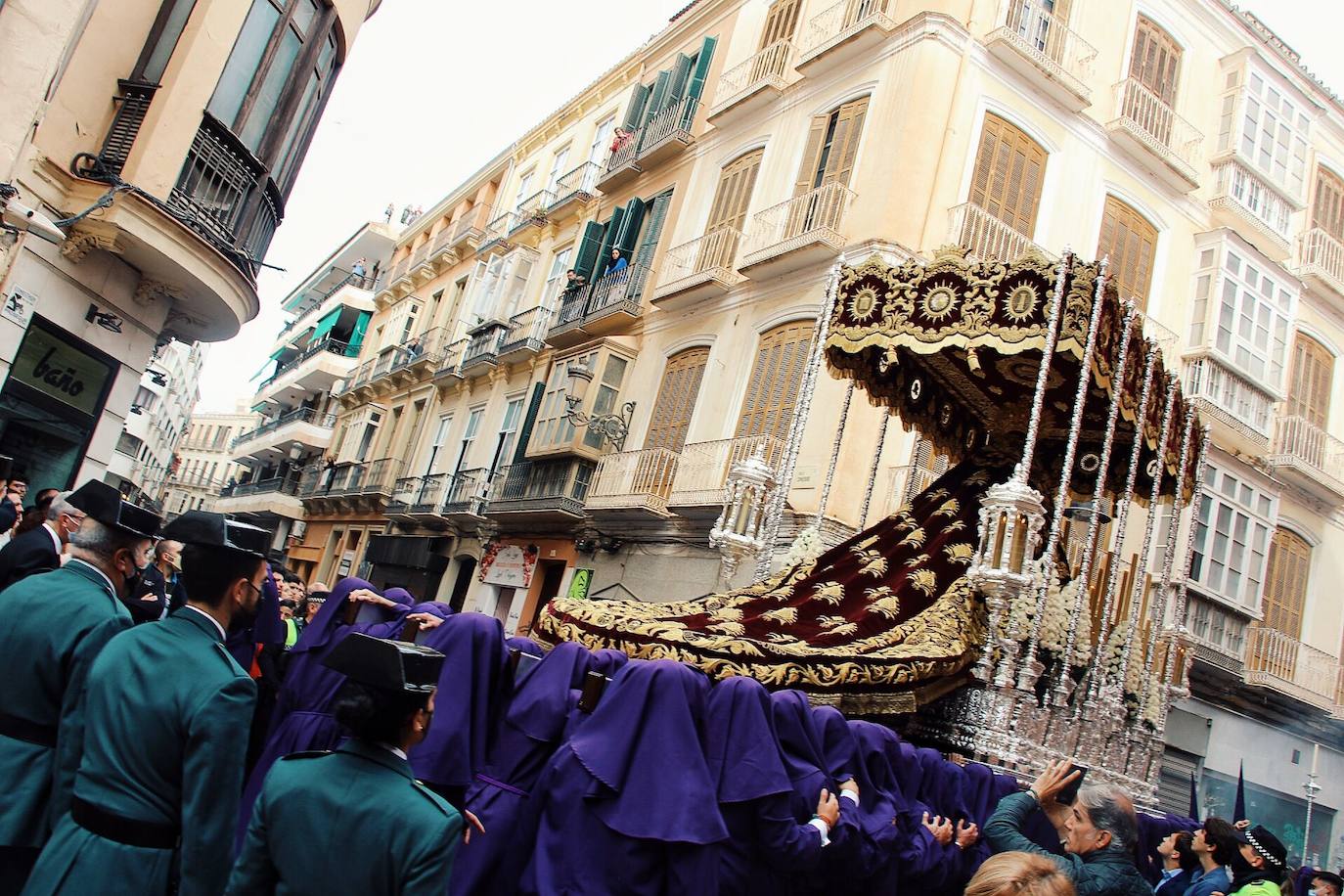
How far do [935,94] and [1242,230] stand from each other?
251 inches

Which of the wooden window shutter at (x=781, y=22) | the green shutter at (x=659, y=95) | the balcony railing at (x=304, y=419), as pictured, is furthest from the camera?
the balcony railing at (x=304, y=419)

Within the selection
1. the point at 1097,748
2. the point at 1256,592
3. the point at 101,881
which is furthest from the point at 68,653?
the point at 1256,592

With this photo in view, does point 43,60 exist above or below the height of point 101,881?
above

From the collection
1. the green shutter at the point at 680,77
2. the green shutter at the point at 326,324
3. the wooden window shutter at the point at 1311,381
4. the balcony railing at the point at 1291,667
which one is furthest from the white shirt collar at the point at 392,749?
the green shutter at the point at 326,324

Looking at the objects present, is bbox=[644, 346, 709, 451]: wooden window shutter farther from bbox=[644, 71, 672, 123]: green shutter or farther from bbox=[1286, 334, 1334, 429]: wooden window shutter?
bbox=[1286, 334, 1334, 429]: wooden window shutter

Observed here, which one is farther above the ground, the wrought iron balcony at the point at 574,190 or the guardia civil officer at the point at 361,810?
the wrought iron balcony at the point at 574,190

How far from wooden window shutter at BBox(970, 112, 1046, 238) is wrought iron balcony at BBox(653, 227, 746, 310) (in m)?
3.71

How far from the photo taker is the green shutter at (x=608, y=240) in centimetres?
1967

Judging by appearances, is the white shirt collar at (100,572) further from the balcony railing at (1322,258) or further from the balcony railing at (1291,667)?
the balcony railing at (1322,258)

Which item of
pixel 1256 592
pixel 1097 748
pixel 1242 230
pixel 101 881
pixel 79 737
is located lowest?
pixel 101 881

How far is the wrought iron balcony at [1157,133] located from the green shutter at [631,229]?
27.4 ft

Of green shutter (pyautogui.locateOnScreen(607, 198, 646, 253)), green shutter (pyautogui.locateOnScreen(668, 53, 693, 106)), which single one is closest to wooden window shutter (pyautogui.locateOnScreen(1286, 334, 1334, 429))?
green shutter (pyautogui.locateOnScreen(607, 198, 646, 253))

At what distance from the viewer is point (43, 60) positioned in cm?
871

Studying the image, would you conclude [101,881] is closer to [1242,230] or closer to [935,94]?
[935,94]
